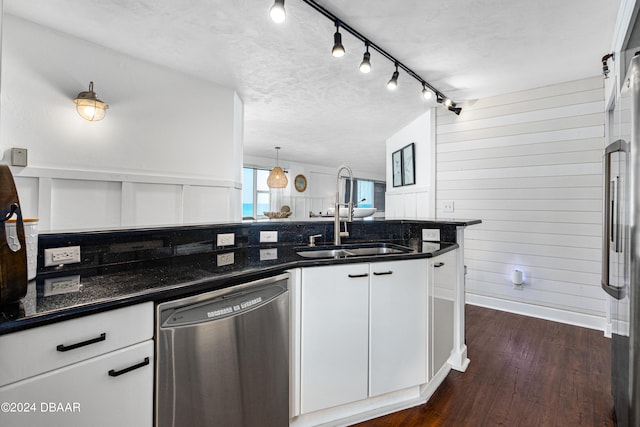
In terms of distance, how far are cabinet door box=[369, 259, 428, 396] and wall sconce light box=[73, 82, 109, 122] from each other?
243cm

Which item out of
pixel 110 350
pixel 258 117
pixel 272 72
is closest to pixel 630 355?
pixel 110 350

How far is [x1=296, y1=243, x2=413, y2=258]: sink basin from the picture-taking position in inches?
76.8

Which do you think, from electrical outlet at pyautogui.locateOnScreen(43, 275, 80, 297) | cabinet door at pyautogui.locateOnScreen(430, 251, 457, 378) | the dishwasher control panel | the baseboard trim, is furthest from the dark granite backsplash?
the baseboard trim

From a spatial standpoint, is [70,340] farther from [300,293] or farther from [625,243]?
[625,243]

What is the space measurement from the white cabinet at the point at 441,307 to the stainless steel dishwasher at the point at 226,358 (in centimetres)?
88

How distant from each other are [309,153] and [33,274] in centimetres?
589

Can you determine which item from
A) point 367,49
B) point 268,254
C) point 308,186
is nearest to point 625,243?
point 268,254

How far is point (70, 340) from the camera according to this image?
0.82 m

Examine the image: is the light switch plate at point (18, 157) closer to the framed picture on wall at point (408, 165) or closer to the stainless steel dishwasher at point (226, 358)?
the stainless steel dishwasher at point (226, 358)

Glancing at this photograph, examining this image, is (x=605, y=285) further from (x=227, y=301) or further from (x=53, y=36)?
(x=53, y=36)

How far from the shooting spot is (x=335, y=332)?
149 cm

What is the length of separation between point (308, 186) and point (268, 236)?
6.17 m

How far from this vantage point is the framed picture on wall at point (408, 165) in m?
4.20

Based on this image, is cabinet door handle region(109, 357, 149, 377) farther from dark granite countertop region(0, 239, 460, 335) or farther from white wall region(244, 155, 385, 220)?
white wall region(244, 155, 385, 220)
